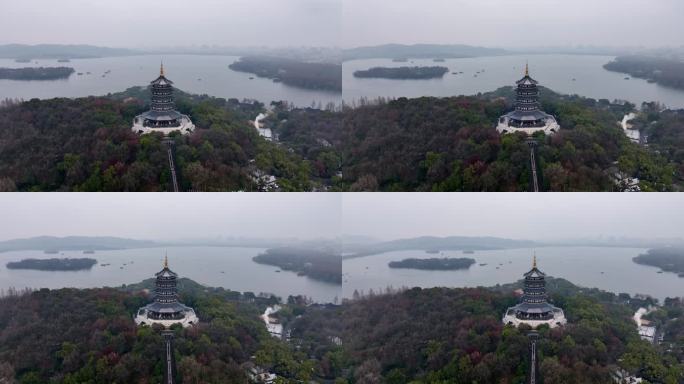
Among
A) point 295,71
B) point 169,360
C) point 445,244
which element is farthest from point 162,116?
point 445,244

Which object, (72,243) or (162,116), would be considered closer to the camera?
(162,116)

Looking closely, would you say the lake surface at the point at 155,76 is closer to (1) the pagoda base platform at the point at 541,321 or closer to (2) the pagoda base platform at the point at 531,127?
(2) the pagoda base platform at the point at 531,127

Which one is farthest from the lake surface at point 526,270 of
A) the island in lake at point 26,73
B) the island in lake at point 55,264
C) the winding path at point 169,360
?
the island in lake at point 26,73

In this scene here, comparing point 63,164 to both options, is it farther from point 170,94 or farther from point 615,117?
point 615,117

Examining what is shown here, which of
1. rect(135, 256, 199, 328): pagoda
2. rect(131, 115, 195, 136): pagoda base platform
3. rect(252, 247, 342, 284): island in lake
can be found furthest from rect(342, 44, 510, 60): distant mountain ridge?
rect(135, 256, 199, 328): pagoda

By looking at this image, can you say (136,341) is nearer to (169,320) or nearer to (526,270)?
(169,320)

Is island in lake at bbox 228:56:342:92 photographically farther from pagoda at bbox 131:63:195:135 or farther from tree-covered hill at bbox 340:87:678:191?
pagoda at bbox 131:63:195:135

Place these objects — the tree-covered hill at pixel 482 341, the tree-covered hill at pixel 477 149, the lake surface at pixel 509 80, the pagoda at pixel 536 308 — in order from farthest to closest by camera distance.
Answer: the pagoda at pixel 536 308 < the lake surface at pixel 509 80 < the tree-covered hill at pixel 482 341 < the tree-covered hill at pixel 477 149
